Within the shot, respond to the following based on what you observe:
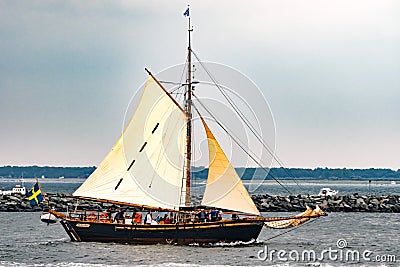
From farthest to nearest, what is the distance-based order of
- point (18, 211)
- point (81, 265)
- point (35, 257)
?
1. point (18, 211)
2. point (35, 257)
3. point (81, 265)

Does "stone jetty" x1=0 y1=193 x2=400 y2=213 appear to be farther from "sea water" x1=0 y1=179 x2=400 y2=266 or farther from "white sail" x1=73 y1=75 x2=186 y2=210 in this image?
"white sail" x1=73 y1=75 x2=186 y2=210

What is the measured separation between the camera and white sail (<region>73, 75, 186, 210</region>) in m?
53.7

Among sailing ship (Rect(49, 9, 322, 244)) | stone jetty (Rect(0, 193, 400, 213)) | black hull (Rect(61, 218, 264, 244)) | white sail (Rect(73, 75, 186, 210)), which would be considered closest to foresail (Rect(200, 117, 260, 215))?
sailing ship (Rect(49, 9, 322, 244))

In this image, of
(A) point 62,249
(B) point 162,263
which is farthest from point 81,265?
(A) point 62,249

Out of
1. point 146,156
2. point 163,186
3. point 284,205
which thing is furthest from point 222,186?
point 284,205

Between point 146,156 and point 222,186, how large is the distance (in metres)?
5.59

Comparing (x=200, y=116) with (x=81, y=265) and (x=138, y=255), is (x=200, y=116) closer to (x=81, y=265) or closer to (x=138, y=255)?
(x=138, y=255)

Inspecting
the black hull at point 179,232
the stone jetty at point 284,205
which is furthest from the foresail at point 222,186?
the stone jetty at point 284,205

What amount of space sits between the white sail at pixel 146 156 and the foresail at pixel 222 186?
2.22 metres

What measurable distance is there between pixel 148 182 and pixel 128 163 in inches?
73.2

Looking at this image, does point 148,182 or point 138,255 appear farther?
point 148,182

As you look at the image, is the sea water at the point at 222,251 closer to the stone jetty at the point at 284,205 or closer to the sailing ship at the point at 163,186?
the sailing ship at the point at 163,186

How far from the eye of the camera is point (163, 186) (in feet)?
175

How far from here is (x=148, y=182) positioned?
53750 millimetres
